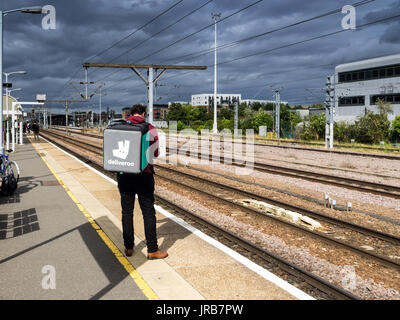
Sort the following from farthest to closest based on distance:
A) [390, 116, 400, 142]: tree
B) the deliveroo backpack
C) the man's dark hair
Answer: [390, 116, 400, 142]: tree
the man's dark hair
the deliveroo backpack

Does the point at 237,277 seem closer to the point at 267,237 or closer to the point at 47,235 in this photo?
the point at 267,237

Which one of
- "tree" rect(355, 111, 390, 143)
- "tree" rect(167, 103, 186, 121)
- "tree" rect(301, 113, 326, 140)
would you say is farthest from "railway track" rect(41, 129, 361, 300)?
"tree" rect(167, 103, 186, 121)

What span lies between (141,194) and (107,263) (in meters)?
1.06

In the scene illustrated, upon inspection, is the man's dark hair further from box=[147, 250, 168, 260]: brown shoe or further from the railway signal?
the railway signal

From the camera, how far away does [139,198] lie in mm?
5535

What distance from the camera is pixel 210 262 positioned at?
18.2 ft

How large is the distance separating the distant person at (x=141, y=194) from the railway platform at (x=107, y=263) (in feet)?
0.70

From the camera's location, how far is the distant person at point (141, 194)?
212 inches

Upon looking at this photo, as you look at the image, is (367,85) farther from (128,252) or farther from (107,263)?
(107,263)

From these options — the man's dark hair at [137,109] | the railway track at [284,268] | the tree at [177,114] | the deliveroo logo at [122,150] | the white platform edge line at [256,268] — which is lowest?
the railway track at [284,268]

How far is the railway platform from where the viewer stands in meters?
4.50

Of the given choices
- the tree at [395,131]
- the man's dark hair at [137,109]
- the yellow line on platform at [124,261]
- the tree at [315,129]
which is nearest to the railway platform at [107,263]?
the yellow line on platform at [124,261]

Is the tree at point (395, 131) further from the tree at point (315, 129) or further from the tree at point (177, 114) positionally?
the tree at point (177, 114)

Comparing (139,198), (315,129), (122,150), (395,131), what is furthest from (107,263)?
(315,129)
